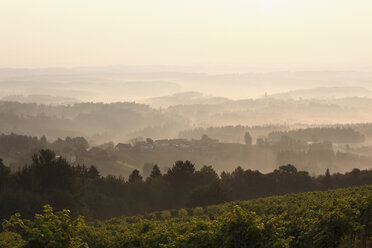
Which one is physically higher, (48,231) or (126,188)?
(48,231)

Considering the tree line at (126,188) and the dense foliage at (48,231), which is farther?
the tree line at (126,188)

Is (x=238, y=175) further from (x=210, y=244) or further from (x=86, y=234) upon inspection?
(x=210, y=244)

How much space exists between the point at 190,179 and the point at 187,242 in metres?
65.6

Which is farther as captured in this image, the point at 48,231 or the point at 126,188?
the point at 126,188

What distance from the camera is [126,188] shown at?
77188 millimetres

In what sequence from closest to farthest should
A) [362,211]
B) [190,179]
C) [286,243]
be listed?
1. [286,243]
2. [362,211]
3. [190,179]

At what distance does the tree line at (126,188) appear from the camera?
6038 centimetres

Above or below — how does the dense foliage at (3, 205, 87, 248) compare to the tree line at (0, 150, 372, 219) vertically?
above

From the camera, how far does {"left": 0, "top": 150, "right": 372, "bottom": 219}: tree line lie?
2377 inches

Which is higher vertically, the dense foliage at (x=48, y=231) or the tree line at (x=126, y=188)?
the dense foliage at (x=48, y=231)

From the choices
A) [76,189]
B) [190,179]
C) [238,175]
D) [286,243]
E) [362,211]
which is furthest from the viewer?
[238,175]

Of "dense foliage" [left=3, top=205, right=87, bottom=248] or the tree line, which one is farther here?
the tree line

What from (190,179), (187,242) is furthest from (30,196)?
(187,242)

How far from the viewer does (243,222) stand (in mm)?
14641
